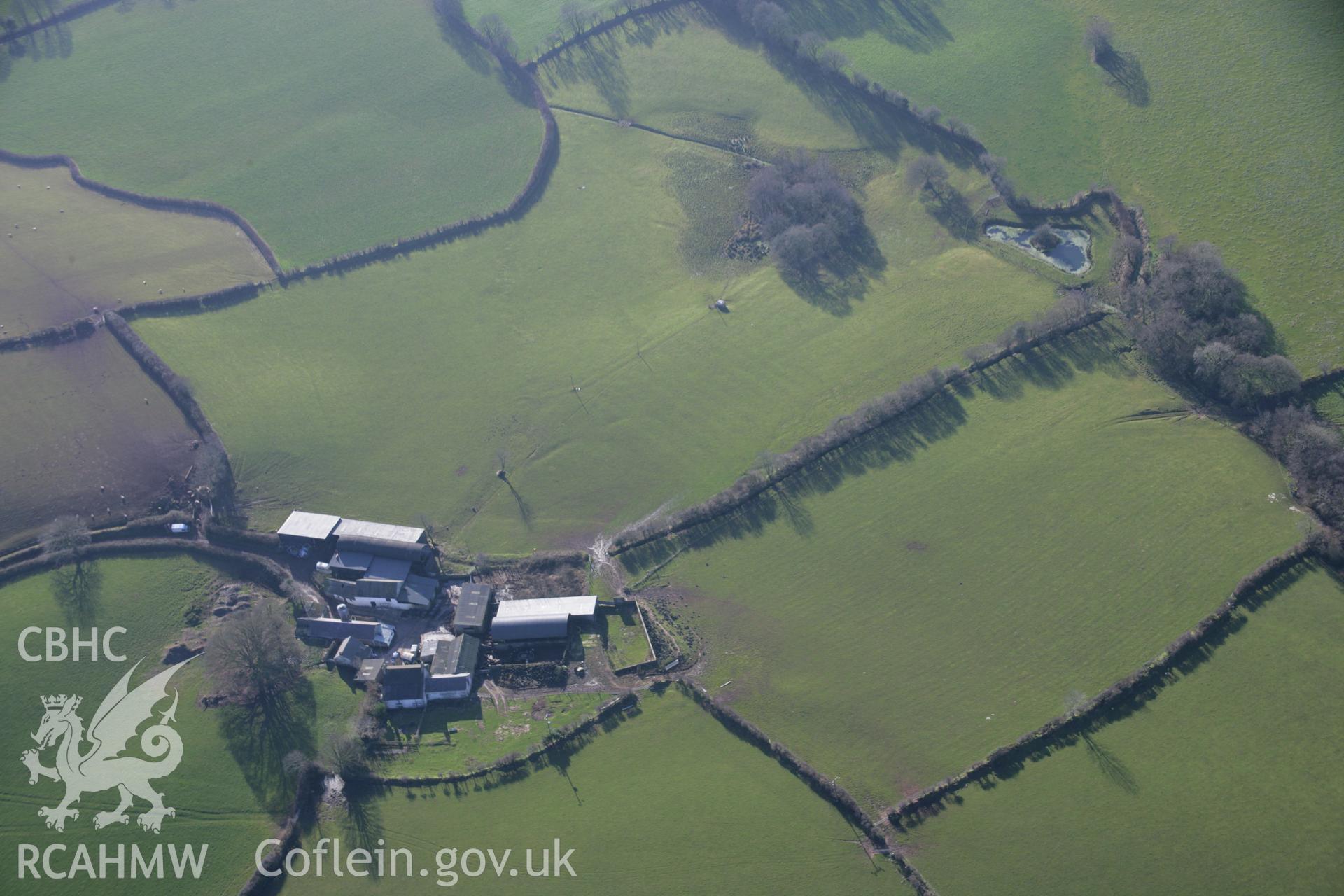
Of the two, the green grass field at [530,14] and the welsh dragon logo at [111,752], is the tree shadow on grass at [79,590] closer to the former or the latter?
the welsh dragon logo at [111,752]

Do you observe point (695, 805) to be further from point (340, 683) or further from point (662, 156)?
point (662, 156)

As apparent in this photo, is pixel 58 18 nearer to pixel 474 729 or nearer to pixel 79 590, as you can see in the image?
pixel 79 590

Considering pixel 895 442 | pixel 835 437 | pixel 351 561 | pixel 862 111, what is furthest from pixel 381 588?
pixel 862 111

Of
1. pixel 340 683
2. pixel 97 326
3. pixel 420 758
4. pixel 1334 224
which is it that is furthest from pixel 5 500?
pixel 1334 224

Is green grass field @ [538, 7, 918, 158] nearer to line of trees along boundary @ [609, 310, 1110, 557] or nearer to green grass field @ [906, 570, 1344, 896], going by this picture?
line of trees along boundary @ [609, 310, 1110, 557]

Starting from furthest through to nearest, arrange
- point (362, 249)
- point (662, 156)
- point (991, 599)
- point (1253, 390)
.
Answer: point (662, 156), point (362, 249), point (1253, 390), point (991, 599)

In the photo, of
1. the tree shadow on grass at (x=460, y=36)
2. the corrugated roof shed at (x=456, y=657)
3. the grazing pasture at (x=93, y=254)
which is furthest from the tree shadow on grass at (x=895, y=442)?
the tree shadow on grass at (x=460, y=36)
